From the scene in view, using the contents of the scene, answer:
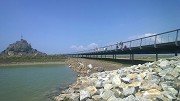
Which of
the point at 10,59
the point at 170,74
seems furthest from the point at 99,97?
the point at 10,59

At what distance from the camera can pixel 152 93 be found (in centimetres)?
1226

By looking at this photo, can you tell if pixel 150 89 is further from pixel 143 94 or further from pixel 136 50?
pixel 136 50

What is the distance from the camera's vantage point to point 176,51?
79.3ft

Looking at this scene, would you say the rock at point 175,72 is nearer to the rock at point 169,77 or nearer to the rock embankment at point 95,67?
the rock at point 169,77

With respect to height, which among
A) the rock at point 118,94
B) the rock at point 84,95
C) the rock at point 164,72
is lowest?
the rock at point 84,95

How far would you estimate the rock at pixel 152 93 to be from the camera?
12.1 meters

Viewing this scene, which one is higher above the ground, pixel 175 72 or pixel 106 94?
pixel 175 72

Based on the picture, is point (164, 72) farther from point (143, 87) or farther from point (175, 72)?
point (143, 87)

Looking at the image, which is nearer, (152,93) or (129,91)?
(152,93)

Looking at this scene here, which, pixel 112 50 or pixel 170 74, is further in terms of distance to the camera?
pixel 112 50

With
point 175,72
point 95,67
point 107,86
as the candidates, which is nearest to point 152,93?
point 175,72

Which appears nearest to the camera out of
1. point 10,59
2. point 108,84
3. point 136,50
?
point 108,84

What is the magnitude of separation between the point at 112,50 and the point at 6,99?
1082 inches

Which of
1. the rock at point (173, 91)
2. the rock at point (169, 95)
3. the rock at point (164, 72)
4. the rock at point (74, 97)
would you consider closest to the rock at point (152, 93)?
the rock at point (169, 95)
